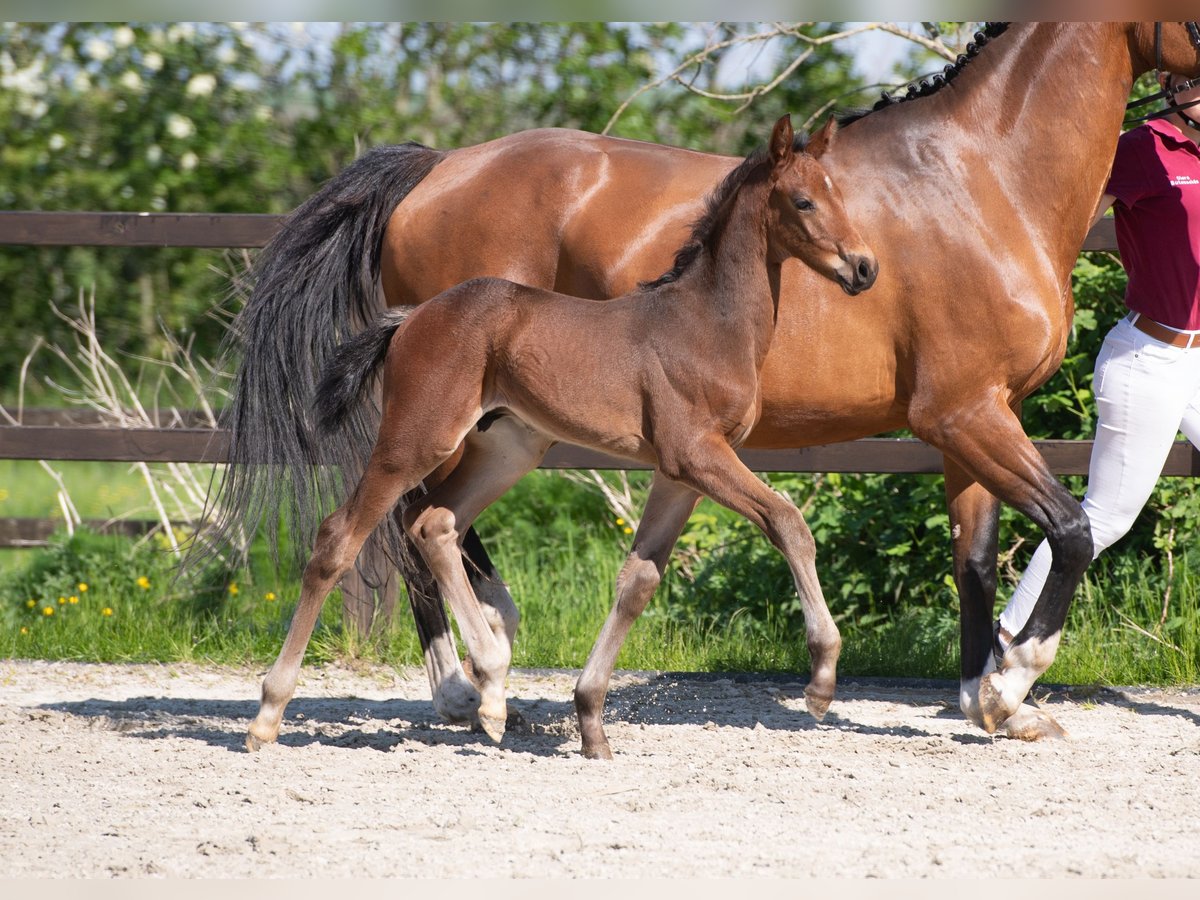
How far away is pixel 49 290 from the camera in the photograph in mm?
10469

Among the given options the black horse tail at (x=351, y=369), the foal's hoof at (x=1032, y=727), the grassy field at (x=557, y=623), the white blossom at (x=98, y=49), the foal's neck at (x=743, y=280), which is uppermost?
the foal's neck at (x=743, y=280)

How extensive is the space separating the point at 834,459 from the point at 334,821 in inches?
98.9

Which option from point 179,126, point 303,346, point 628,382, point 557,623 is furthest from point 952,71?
point 179,126

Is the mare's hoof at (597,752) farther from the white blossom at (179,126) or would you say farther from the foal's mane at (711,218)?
the white blossom at (179,126)

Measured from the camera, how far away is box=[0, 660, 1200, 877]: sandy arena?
2.92m

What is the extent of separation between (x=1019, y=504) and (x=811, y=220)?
1.07m

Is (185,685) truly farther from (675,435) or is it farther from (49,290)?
(49,290)

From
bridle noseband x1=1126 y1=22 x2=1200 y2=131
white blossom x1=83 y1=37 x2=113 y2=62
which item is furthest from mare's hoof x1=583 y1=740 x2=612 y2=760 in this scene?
white blossom x1=83 y1=37 x2=113 y2=62

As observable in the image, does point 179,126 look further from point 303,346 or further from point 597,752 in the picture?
point 597,752

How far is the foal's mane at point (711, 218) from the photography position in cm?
375

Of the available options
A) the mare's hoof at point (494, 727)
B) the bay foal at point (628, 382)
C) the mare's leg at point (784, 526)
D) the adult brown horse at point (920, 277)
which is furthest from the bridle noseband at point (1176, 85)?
the mare's hoof at point (494, 727)

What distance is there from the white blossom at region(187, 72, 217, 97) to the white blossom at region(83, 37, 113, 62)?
58 centimetres

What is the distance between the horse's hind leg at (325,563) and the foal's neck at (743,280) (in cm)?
95

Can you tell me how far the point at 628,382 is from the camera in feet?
12.4
